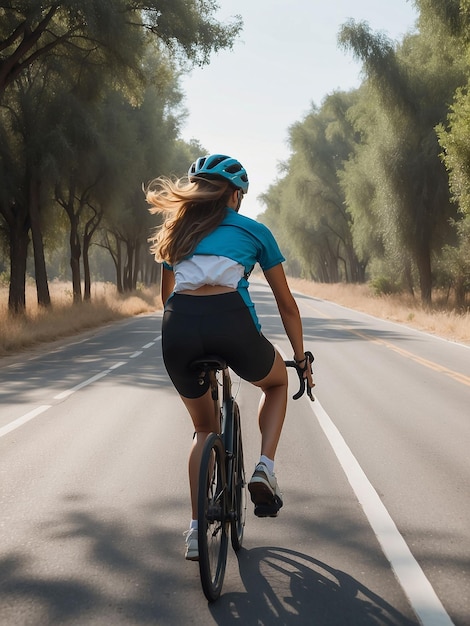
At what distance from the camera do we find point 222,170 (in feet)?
12.1

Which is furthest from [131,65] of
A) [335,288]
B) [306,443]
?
[335,288]

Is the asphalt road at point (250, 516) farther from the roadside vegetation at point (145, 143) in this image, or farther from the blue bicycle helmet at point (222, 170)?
the roadside vegetation at point (145, 143)

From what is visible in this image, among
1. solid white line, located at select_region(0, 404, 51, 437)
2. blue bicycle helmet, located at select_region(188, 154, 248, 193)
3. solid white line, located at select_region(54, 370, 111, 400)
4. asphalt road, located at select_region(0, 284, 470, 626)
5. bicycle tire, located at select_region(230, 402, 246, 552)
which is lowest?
solid white line, located at select_region(54, 370, 111, 400)

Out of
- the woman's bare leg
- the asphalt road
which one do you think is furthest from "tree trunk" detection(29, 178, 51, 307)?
the woman's bare leg

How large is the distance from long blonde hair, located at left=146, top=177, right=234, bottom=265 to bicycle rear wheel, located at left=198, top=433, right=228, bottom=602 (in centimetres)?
89

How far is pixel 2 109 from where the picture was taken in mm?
24938

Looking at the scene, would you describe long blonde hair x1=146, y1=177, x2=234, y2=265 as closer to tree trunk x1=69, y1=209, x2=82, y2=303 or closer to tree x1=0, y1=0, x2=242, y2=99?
tree x1=0, y1=0, x2=242, y2=99

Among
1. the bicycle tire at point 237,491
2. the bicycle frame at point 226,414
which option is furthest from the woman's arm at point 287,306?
the bicycle tire at point 237,491

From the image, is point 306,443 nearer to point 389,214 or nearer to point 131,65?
point 131,65

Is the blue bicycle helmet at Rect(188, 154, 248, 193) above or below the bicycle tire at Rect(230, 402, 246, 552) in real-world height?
above

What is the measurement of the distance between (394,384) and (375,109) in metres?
24.3

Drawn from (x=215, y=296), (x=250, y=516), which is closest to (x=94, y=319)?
(x=250, y=516)

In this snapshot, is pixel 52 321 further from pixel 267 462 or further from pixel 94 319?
pixel 267 462

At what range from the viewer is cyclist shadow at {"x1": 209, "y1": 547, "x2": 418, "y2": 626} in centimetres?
334
